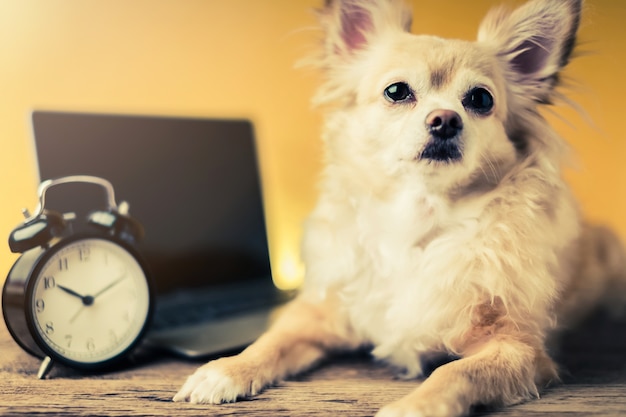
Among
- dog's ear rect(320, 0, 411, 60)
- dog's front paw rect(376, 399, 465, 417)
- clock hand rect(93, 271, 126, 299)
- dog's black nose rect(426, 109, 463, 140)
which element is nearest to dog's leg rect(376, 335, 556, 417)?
dog's front paw rect(376, 399, 465, 417)

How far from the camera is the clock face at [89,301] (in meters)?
1.12

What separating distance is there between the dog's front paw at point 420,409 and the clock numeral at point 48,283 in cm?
72

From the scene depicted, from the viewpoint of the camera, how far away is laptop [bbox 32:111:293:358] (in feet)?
4.80

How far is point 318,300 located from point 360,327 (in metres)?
0.13

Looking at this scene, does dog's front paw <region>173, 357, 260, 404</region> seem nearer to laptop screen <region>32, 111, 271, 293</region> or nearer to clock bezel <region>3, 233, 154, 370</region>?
clock bezel <region>3, 233, 154, 370</region>

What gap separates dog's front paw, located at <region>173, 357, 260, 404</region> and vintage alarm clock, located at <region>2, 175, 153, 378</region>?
0.23 metres

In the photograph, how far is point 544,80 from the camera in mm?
1294

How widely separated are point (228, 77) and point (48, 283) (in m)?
0.92

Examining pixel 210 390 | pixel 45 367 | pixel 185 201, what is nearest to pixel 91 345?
pixel 45 367

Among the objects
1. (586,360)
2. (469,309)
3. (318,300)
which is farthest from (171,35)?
(586,360)

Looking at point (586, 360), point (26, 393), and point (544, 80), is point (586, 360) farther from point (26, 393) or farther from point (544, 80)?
point (26, 393)

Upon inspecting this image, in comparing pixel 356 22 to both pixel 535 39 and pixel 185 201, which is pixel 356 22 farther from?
pixel 185 201

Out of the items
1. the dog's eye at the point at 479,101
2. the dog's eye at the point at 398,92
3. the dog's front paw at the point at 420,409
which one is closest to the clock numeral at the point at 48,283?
the dog's front paw at the point at 420,409

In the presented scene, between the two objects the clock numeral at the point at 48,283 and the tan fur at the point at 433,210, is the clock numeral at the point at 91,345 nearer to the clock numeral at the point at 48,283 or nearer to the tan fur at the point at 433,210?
the clock numeral at the point at 48,283
